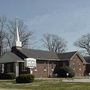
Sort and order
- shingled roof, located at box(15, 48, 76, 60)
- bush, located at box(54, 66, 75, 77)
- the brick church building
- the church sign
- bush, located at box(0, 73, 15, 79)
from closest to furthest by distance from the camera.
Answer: the church sign
bush, located at box(0, 73, 15, 79)
the brick church building
bush, located at box(54, 66, 75, 77)
shingled roof, located at box(15, 48, 76, 60)

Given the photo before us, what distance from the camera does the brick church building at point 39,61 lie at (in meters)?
61.6

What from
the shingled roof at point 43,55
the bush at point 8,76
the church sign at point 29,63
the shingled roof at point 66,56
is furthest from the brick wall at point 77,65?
the bush at point 8,76

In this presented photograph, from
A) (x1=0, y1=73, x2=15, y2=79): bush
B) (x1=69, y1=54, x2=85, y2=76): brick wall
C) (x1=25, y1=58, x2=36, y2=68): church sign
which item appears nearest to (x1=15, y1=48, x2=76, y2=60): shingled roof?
(x1=69, y1=54, x2=85, y2=76): brick wall

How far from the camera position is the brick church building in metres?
61.6

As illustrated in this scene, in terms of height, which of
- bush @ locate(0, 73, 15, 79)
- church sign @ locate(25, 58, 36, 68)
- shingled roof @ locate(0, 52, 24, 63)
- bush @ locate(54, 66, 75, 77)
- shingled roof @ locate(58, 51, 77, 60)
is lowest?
bush @ locate(0, 73, 15, 79)

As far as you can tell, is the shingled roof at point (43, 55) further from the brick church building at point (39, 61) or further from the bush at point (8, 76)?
the bush at point (8, 76)

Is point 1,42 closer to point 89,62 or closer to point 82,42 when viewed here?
point 89,62

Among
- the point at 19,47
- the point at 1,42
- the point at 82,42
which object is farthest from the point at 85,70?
the point at 82,42

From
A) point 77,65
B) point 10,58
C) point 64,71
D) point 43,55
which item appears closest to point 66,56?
point 77,65

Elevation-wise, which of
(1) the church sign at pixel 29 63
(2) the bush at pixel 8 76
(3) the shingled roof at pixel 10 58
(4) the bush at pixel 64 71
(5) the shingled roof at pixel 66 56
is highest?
(5) the shingled roof at pixel 66 56

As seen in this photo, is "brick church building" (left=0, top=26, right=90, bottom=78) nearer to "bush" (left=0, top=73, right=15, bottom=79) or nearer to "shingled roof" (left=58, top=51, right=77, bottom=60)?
"shingled roof" (left=58, top=51, right=77, bottom=60)

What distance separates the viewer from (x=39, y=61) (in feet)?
209

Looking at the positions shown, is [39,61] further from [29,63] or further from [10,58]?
[29,63]

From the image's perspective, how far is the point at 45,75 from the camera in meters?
64.9
